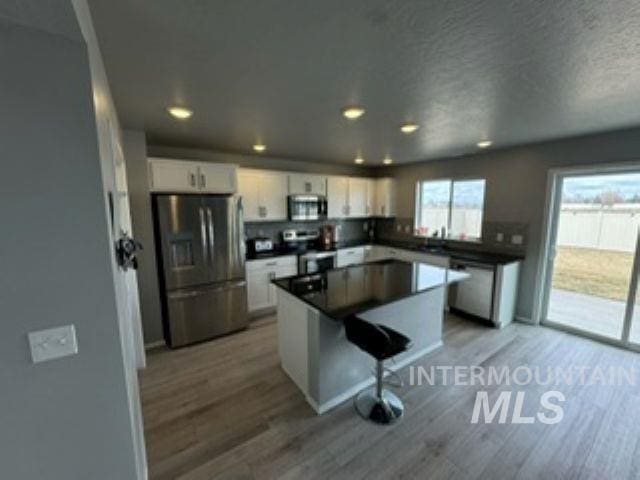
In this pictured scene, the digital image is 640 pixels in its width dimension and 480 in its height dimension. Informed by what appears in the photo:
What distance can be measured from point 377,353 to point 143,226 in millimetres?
2826

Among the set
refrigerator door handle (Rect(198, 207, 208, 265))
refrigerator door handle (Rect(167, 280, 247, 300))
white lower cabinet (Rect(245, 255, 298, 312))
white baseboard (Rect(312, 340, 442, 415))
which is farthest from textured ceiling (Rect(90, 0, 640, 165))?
white baseboard (Rect(312, 340, 442, 415))

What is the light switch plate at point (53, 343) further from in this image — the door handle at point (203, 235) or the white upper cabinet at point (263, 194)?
the white upper cabinet at point (263, 194)

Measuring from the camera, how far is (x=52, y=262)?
1.07m

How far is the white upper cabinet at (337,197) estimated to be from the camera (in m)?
5.10

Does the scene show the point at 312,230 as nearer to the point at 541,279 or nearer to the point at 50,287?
the point at 541,279

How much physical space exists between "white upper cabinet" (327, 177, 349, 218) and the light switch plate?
13.9 feet

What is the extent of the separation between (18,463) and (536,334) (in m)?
4.72

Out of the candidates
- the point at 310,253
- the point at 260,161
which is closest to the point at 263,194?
the point at 260,161

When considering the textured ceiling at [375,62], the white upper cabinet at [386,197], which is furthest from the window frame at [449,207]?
the textured ceiling at [375,62]

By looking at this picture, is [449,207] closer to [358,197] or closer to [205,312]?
[358,197]

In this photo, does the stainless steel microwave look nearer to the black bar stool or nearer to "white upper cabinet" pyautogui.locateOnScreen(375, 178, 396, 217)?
"white upper cabinet" pyautogui.locateOnScreen(375, 178, 396, 217)

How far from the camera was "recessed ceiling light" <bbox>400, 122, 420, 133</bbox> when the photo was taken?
2.76 meters

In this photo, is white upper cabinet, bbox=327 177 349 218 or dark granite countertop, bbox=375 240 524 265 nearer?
dark granite countertop, bbox=375 240 524 265

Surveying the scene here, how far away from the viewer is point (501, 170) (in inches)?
160
